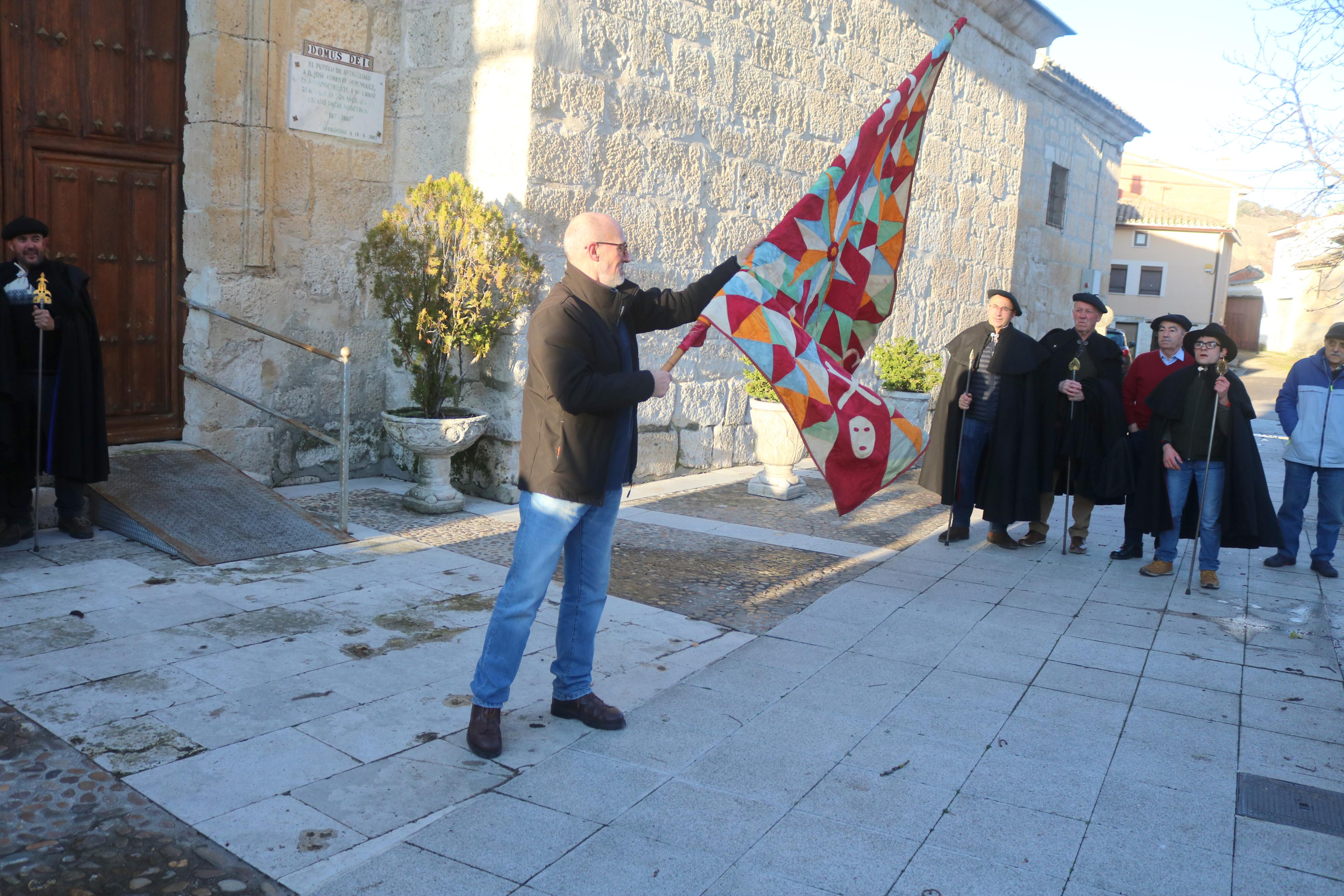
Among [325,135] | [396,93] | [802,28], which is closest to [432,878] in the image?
[325,135]

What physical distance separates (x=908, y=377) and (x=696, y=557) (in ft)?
10.7

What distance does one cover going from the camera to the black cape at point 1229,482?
19.7 feet

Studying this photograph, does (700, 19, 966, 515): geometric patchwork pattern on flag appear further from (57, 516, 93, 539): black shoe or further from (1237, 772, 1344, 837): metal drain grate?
(57, 516, 93, 539): black shoe

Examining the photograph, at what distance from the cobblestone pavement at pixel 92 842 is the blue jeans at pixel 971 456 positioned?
5125mm

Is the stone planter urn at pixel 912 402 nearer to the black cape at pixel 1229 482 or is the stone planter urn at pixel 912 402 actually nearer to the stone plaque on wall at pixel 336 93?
the black cape at pixel 1229 482

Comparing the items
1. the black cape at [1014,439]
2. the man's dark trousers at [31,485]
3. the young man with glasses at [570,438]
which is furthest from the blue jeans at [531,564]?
the black cape at [1014,439]

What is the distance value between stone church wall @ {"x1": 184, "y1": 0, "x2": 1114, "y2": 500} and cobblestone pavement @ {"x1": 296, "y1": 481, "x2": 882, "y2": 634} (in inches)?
29.2

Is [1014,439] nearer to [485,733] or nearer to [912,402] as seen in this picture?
[912,402]

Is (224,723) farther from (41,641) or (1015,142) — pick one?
(1015,142)

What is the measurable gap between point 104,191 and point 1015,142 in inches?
427

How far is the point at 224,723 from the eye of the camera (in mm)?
3432

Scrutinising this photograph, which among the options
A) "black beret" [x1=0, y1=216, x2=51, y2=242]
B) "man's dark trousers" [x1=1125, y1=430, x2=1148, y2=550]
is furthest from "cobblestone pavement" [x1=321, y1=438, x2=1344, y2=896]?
"black beret" [x1=0, y1=216, x2=51, y2=242]

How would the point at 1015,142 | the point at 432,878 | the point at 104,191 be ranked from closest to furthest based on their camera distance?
1. the point at 432,878
2. the point at 104,191
3. the point at 1015,142

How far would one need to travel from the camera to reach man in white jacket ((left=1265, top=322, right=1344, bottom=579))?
661 cm
